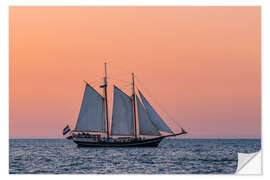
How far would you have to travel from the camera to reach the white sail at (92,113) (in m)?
32.8

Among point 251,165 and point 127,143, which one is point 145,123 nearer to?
point 127,143

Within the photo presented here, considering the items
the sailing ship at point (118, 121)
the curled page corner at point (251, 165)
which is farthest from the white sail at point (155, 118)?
the curled page corner at point (251, 165)

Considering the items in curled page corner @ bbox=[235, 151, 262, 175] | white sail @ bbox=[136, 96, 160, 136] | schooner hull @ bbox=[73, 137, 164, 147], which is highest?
white sail @ bbox=[136, 96, 160, 136]

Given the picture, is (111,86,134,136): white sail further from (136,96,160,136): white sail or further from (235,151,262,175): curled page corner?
(235,151,262,175): curled page corner

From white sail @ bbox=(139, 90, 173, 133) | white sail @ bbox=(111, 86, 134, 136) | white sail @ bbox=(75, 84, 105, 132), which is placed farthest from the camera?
white sail @ bbox=(111, 86, 134, 136)

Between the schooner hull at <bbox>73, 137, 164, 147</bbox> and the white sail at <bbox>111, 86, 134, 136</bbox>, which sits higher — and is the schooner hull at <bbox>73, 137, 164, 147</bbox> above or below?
below

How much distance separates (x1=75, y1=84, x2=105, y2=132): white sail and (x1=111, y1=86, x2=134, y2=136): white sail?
2.91 feet

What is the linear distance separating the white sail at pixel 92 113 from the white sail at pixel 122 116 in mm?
886

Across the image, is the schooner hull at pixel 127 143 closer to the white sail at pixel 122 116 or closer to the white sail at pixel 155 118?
the white sail at pixel 122 116

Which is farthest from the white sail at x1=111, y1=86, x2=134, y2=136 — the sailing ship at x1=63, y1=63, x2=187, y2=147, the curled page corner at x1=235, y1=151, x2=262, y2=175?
the curled page corner at x1=235, y1=151, x2=262, y2=175

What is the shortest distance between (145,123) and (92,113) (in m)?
3.13

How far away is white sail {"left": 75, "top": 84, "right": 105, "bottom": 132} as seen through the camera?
32750mm

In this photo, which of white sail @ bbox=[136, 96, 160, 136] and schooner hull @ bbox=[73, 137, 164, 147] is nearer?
white sail @ bbox=[136, 96, 160, 136]
